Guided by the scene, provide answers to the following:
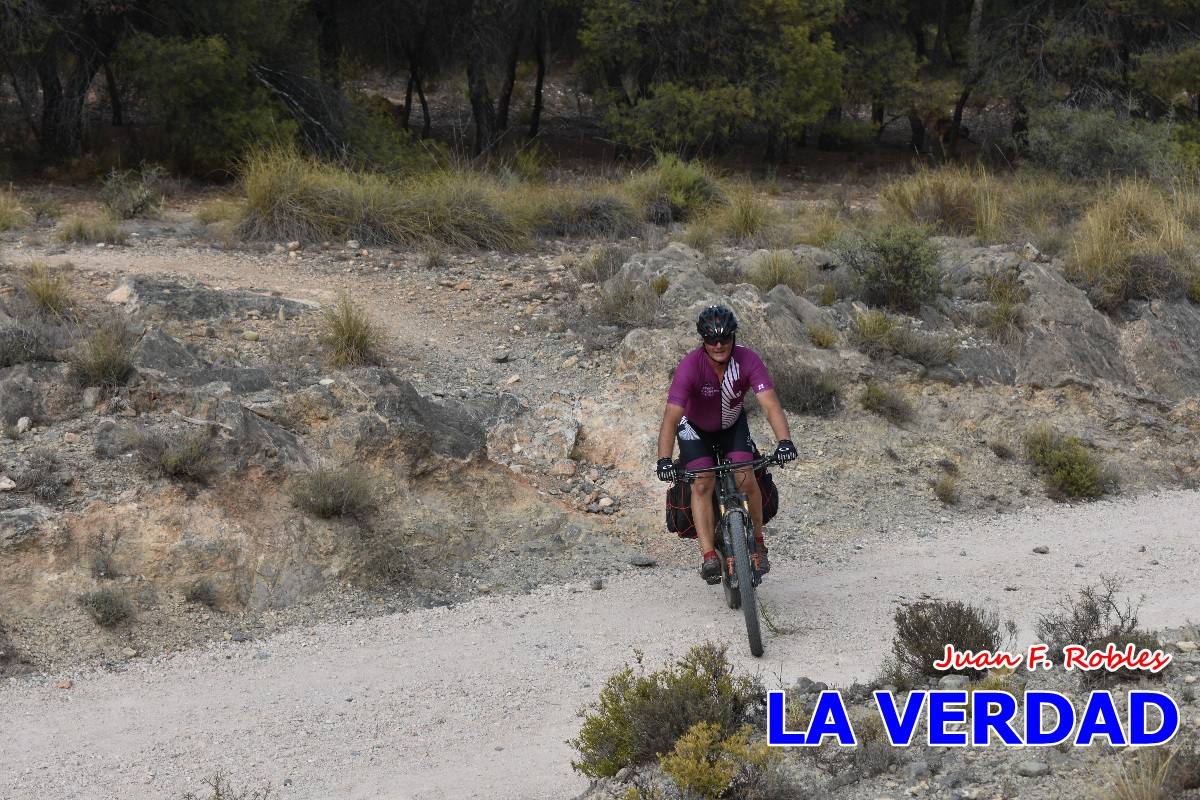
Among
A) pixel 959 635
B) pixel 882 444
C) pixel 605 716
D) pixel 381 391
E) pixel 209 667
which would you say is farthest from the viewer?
pixel 882 444

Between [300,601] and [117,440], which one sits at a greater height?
[117,440]

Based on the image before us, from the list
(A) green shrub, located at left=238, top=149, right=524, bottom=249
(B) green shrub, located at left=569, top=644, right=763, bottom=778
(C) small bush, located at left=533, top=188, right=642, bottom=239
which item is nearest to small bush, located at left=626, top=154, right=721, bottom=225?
(C) small bush, located at left=533, top=188, right=642, bottom=239

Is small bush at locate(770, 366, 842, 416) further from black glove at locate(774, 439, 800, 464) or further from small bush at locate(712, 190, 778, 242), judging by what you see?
small bush at locate(712, 190, 778, 242)

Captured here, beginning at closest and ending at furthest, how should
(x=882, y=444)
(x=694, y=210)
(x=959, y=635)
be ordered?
(x=959, y=635), (x=882, y=444), (x=694, y=210)

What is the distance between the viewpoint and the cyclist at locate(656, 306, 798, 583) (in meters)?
6.64

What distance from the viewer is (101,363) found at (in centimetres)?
855

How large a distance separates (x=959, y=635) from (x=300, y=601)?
3723 millimetres

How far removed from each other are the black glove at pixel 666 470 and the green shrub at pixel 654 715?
3.94ft

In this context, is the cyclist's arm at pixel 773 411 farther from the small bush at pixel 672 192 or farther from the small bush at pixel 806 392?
the small bush at pixel 672 192

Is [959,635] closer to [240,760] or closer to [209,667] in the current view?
[240,760]

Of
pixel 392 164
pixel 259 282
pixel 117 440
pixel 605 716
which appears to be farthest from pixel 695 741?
pixel 392 164

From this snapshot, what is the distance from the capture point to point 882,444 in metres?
9.94

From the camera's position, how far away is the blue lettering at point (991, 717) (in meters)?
4.98

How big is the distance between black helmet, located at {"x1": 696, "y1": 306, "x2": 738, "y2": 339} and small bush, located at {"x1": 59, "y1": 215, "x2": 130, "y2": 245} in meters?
8.53
